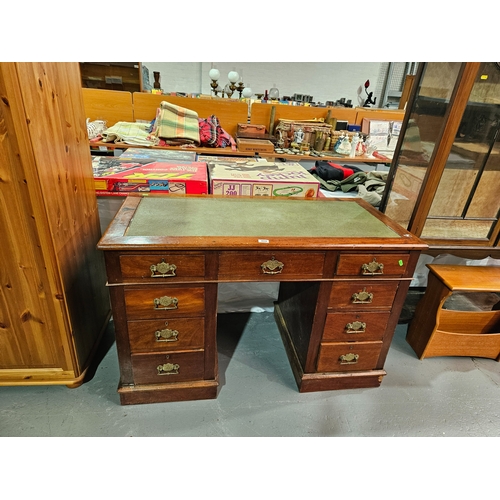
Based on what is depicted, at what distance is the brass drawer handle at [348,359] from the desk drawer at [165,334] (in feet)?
2.31

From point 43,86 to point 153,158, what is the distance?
3.61 feet

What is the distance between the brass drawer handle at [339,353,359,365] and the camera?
1.60 meters

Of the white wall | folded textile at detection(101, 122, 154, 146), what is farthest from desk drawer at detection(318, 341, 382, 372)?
the white wall

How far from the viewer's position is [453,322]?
197cm

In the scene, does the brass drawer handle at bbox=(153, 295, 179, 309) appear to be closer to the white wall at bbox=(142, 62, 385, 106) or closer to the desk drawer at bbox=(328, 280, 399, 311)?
the desk drawer at bbox=(328, 280, 399, 311)

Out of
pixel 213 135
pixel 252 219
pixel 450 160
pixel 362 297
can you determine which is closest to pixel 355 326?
pixel 362 297

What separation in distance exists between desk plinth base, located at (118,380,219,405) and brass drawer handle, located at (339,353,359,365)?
63 centimetres

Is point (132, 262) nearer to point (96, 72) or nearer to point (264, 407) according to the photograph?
point (264, 407)

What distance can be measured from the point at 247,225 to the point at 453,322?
148 cm

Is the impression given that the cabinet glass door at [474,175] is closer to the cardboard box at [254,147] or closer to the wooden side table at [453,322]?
the wooden side table at [453,322]

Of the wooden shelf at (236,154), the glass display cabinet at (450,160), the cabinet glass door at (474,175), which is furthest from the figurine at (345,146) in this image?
the cabinet glass door at (474,175)

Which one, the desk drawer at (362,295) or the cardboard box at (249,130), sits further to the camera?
the cardboard box at (249,130)

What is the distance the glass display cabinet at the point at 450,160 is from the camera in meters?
1.51

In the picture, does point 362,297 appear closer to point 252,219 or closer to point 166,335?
point 252,219
